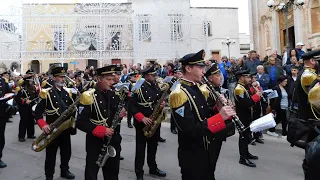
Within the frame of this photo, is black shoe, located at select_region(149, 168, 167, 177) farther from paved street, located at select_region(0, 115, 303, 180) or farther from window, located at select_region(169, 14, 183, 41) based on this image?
window, located at select_region(169, 14, 183, 41)

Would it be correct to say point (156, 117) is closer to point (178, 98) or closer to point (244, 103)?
point (244, 103)

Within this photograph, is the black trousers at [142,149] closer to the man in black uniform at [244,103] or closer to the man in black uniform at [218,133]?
the man in black uniform at [218,133]

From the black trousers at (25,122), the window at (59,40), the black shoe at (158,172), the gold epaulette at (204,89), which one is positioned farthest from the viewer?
the window at (59,40)

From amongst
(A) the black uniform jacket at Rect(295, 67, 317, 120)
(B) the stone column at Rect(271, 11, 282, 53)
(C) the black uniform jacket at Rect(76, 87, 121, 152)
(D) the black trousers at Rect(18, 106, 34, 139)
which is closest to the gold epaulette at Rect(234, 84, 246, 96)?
(A) the black uniform jacket at Rect(295, 67, 317, 120)

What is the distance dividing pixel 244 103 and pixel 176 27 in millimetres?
13779

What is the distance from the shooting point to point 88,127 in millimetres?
4043

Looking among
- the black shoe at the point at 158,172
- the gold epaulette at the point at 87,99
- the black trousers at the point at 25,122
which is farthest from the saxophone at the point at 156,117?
the black trousers at the point at 25,122

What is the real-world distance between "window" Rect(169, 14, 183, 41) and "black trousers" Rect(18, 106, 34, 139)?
1132cm

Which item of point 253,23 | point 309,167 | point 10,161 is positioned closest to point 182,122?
point 309,167

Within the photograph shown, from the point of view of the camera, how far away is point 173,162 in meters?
6.90

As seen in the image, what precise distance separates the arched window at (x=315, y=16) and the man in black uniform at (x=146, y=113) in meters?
18.2

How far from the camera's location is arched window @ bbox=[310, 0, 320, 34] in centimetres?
2027

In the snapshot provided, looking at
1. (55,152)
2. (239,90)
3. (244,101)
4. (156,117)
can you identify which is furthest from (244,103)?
(55,152)

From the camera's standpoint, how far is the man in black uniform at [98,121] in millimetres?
4066
